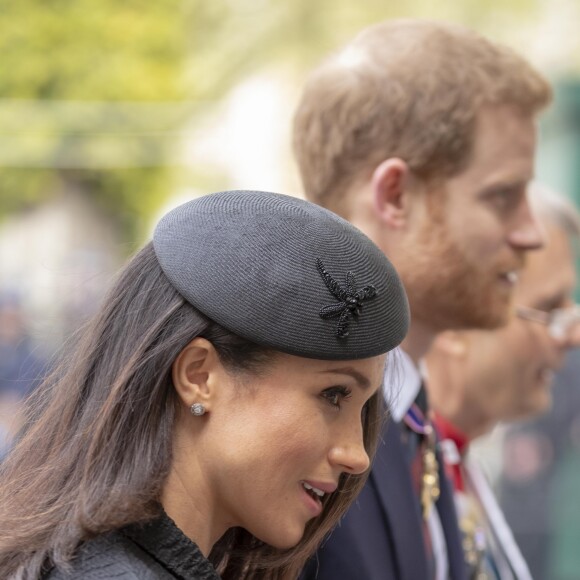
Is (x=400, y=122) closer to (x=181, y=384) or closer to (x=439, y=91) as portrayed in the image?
(x=439, y=91)

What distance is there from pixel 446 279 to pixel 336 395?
0.83 meters

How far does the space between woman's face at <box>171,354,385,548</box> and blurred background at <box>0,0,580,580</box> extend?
6.34 metres

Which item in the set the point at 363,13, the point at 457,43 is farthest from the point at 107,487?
the point at 363,13

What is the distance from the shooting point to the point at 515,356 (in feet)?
12.0

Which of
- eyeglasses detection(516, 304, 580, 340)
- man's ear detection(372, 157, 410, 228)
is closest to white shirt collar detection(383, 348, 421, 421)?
man's ear detection(372, 157, 410, 228)

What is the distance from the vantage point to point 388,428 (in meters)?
2.30

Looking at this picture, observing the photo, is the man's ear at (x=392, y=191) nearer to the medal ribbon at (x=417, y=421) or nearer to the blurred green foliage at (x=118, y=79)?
the medal ribbon at (x=417, y=421)

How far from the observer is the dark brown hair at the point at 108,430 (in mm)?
1569

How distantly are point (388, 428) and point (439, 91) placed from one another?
0.73 m

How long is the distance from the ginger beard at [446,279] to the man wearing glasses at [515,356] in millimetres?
755

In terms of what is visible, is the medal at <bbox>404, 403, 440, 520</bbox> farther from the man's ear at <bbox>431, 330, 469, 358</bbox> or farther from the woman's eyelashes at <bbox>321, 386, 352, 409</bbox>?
the man's ear at <bbox>431, 330, 469, 358</bbox>

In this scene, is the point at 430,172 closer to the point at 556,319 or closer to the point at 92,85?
the point at 556,319

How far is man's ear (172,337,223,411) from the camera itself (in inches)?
64.6

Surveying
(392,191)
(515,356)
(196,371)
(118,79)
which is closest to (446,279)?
(392,191)
